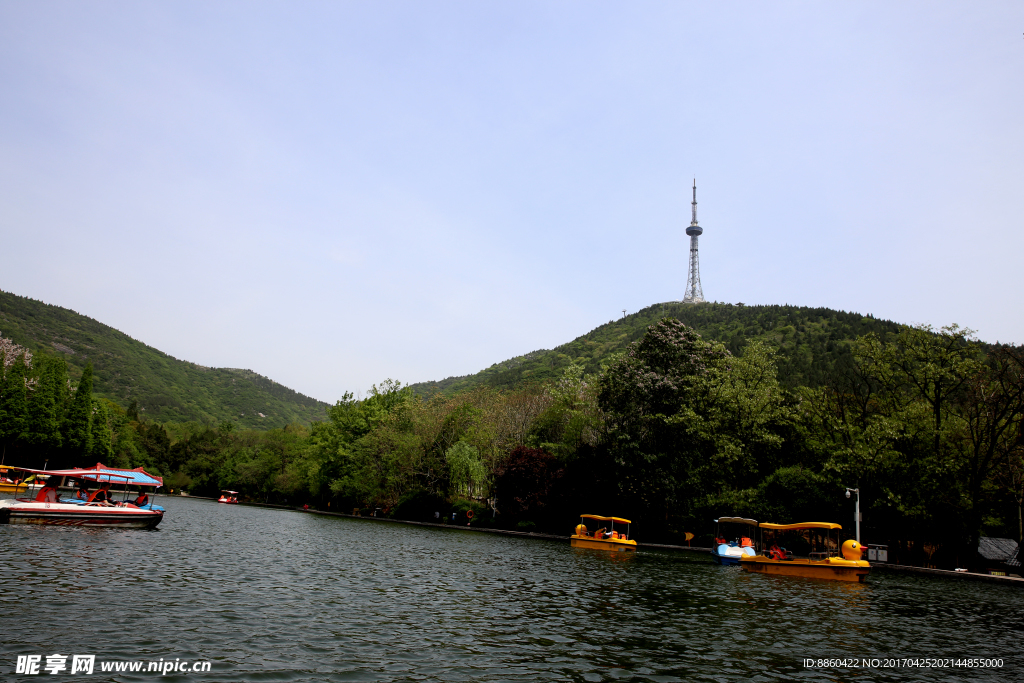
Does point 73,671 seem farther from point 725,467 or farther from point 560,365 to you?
point 560,365

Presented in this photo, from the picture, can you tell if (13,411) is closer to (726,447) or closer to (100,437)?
(100,437)

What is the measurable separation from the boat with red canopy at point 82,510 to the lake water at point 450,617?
20.7 ft

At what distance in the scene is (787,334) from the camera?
110 meters

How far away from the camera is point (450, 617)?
1734 cm

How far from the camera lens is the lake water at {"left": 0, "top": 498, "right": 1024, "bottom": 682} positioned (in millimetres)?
12359

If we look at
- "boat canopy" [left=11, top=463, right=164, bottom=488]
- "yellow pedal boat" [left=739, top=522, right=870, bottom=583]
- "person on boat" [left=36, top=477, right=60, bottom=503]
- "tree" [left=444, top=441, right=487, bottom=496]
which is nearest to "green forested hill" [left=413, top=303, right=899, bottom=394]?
"tree" [left=444, top=441, right=487, bottom=496]

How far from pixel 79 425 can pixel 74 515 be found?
75473 mm

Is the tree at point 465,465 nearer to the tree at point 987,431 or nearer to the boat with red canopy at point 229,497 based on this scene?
the tree at point 987,431

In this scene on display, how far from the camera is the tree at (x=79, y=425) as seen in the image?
327 feet

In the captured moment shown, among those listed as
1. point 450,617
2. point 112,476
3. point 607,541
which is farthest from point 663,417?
point 112,476

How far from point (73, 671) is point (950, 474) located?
5319cm

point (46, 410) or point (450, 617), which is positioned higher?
point (46, 410)

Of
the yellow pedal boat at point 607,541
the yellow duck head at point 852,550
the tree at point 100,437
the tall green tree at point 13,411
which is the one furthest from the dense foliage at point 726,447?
the tree at point 100,437

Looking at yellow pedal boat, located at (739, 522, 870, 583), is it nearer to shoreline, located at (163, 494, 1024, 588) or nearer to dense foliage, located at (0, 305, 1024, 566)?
shoreline, located at (163, 494, 1024, 588)
